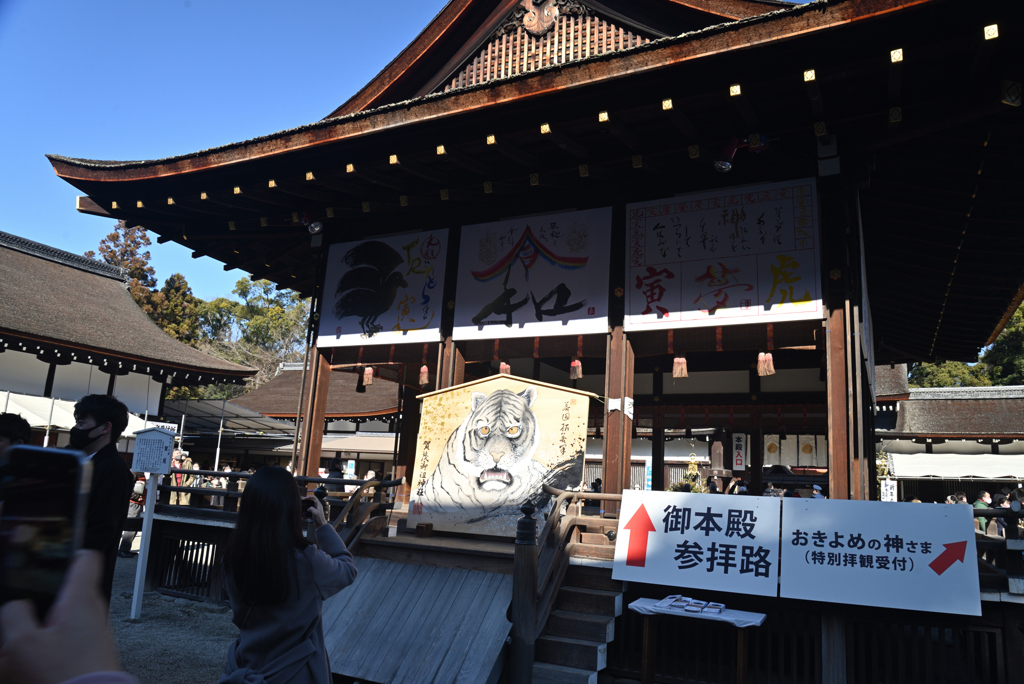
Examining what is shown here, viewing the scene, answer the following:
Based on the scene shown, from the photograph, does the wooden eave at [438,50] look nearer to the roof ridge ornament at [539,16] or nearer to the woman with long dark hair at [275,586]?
the roof ridge ornament at [539,16]

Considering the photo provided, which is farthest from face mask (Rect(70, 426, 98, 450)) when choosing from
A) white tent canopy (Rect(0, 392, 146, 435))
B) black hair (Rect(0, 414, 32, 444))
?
white tent canopy (Rect(0, 392, 146, 435))

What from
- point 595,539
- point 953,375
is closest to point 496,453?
point 595,539

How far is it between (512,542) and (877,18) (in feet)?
18.4

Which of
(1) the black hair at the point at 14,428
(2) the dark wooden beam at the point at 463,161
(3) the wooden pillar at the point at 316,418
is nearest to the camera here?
(1) the black hair at the point at 14,428

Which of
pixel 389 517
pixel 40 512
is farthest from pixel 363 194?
pixel 40 512

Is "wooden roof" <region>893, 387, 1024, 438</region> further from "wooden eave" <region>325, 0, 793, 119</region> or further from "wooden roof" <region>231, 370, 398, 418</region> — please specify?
"wooden eave" <region>325, 0, 793, 119</region>

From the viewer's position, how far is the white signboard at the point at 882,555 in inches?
197

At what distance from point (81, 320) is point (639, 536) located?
1769cm

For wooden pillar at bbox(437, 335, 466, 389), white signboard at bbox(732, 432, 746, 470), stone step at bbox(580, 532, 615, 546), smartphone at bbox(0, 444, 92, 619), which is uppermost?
wooden pillar at bbox(437, 335, 466, 389)

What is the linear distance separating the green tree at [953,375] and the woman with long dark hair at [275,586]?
38703 mm

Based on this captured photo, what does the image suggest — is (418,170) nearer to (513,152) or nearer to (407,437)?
(513,152)

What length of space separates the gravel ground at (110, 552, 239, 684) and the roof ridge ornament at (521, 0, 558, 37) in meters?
8.09

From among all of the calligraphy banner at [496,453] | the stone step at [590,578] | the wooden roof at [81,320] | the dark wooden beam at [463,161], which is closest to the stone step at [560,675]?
the stone step at [590,578]

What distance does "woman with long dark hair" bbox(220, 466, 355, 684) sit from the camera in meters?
2.29
